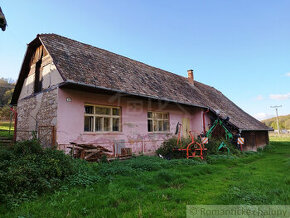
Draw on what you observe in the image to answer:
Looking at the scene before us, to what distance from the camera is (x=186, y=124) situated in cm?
1359

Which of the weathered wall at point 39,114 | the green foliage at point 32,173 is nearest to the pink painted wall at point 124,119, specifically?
the weathered wall at point 39,114

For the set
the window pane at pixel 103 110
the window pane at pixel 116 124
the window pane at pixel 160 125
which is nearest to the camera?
the window pane at pixel 103 110

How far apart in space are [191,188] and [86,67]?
7120 millimetres

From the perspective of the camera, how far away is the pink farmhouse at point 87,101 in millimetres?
7832

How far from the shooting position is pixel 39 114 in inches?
352

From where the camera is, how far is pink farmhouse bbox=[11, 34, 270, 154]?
783 cm

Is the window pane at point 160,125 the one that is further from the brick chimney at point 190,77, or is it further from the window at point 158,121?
the brick chimney at point 190,77

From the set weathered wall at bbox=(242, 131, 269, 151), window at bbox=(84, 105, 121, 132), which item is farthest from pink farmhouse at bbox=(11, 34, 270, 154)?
weathered wall at bbox=(242, 131, 269, 151)

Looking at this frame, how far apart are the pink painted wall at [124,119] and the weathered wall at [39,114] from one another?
445 millimetres

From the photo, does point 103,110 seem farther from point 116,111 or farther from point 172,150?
point 172,150

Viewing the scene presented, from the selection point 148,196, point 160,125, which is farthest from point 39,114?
point 148,196

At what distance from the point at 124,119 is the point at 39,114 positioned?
4024 mm

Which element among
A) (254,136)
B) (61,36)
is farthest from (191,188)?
(254,136)

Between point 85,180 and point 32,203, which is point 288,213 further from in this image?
point 32,203
